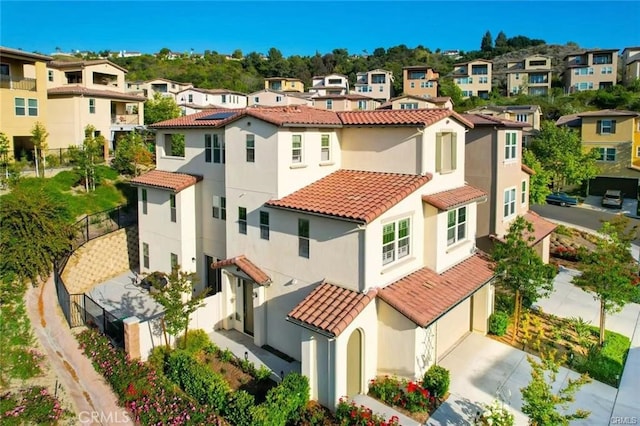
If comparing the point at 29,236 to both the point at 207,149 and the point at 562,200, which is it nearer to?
the point at 207,149

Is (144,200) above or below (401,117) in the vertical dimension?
below

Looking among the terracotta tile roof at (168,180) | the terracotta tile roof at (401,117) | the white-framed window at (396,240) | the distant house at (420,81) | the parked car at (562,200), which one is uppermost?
the distant house at (420,81)

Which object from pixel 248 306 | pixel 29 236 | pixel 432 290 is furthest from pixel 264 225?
pixel 29 236

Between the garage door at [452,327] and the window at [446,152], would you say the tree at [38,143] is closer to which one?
the window at [446,152]

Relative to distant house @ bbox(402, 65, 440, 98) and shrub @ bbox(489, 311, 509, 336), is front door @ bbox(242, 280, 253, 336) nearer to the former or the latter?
shrub @ bbox(489, 311, 509, 336)

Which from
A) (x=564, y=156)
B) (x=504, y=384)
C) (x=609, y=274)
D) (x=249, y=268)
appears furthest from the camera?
(x=564, y=156)

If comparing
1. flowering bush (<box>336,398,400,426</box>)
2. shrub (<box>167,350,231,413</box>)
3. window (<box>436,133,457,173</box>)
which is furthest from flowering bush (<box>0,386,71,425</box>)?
window (<box>436,133,457,173</box>)

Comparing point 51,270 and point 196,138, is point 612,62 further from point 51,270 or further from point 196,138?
point 51,270


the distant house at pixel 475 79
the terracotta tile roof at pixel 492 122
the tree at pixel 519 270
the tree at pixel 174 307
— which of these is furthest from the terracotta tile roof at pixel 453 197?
the distant house at pixel 475 79
